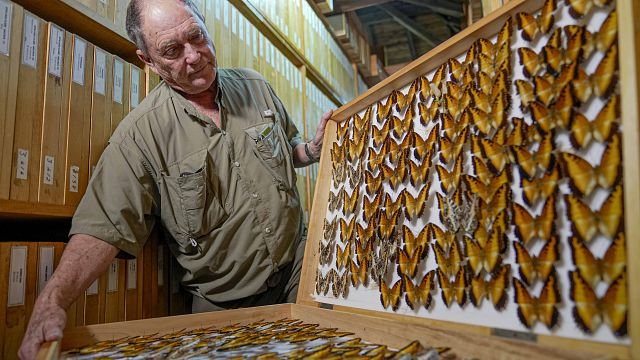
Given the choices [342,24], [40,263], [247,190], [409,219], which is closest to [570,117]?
[409,219]

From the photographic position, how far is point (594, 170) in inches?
23.6

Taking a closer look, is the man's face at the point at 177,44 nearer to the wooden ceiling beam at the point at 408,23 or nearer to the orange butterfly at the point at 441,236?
the orange butterfly at the point at 441,236

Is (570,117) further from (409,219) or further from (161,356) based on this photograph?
(161,356)

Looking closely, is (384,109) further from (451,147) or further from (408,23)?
(408,23)

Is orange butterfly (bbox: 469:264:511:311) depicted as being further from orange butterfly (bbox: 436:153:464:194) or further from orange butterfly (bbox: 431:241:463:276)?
orange butterfly (bbox: 436:153:464:194)

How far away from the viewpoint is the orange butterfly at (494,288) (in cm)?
68

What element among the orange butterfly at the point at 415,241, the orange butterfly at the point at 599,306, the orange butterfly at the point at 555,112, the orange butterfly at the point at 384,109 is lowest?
the orange butterfly at the point at 599,306

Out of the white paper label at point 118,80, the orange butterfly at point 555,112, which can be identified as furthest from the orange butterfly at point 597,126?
the white paper label at point 118,80

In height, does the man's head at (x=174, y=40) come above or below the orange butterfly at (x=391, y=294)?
above

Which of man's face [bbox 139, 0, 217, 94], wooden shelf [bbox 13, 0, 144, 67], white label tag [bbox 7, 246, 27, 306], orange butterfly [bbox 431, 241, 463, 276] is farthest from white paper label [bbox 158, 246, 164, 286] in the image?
orange butterfly [bbox 431, 241, 463, 276]

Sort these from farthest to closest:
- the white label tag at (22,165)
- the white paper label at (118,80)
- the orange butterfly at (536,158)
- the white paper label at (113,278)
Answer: the white paper label at (118,80), the white paper label at (113,278), the white label tag at (22,165), the orange butterfly at (536,158)

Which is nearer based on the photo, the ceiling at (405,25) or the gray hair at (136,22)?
the gray hair at (136,22)

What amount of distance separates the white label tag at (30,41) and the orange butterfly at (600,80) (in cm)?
123

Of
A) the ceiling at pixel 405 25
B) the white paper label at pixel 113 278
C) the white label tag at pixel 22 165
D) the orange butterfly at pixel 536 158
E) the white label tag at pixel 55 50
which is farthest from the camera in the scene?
the ceiling at pixel 405 25
